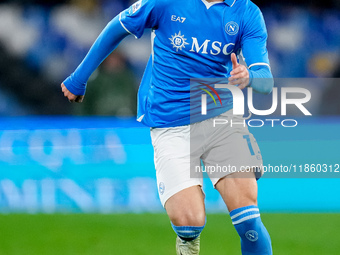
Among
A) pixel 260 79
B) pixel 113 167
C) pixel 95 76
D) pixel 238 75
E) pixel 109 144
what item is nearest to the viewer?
pixel 238 75

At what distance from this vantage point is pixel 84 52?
28.7 feet

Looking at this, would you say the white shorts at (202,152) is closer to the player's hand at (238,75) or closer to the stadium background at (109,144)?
the player's hand at (238,75)

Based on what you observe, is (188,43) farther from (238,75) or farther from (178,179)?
(178,179)

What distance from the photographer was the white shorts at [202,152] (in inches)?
120

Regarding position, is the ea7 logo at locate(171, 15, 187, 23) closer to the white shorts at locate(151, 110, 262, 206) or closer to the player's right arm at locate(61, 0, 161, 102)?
the player's right arm at locate(61, 0, 161, 102)

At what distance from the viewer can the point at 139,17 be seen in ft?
10.3

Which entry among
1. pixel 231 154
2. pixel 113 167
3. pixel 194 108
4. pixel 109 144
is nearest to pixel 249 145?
pixel 231 154

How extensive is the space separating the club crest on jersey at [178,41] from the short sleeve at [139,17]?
0.14m

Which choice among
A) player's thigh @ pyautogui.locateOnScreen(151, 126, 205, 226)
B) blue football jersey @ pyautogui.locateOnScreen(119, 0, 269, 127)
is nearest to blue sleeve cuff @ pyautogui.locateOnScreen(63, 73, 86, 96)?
blue football jersey @ pyautogui.locateOnScreen(119, 0, 269, 127)

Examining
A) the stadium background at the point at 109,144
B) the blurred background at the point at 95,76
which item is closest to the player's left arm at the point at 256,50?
the stadium background at the point at 109,144

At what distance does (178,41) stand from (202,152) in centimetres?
61

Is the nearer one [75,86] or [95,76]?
[75,86]

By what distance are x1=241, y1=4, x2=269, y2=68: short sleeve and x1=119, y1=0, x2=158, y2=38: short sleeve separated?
490 mm

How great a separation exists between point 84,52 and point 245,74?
6326 mm
